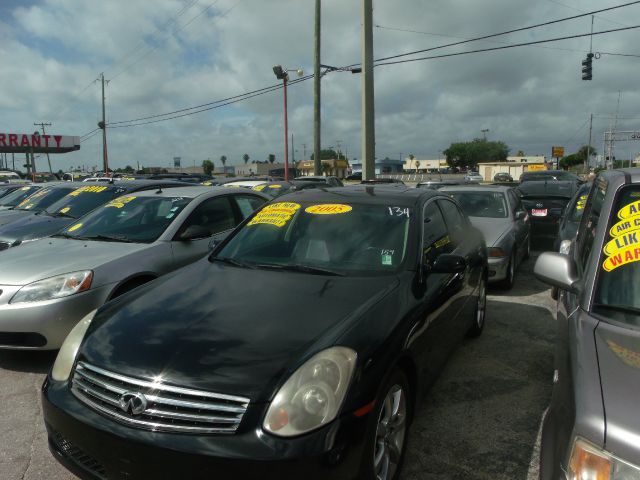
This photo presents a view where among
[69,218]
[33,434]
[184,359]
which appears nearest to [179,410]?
[184,359]

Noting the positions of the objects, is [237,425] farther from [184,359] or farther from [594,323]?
[594,323]

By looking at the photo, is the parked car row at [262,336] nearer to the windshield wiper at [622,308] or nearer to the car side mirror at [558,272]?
the car side mirror at [558,272]

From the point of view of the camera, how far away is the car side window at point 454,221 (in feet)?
13.8

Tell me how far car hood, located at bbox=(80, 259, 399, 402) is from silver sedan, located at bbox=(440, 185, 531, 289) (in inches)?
157

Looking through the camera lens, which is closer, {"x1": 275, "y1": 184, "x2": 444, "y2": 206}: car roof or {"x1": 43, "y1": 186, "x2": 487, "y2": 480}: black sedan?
{"x1": 43, "y1": 186, "x2": 487, "y2": 480}: black sedan

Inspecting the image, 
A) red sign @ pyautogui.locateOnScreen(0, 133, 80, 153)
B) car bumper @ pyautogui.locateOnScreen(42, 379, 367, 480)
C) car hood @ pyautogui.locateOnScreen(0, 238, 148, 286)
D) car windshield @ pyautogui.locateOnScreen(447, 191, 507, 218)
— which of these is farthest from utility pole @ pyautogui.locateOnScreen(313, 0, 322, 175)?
red sign @ pyautogui.locateOnScreen(0, 133, 80, 153)

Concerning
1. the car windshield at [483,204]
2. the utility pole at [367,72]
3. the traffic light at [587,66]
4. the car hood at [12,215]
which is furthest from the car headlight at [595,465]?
the traffic light at [587,66]

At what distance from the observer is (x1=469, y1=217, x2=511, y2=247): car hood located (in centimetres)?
673

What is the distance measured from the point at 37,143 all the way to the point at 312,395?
50461mm

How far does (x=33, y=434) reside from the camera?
10.5 feet

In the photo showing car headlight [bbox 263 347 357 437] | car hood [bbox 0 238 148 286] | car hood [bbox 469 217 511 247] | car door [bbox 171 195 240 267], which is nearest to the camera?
car headlight [bbox 263 347 357 437]

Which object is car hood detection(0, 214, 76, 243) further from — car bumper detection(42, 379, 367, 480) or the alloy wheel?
the alloy wheel

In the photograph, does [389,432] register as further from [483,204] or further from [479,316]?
[483,204]

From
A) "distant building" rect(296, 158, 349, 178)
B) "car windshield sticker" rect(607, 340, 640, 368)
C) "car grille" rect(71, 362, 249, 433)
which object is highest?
"distant building" rect(296, 158, 349, 178)
